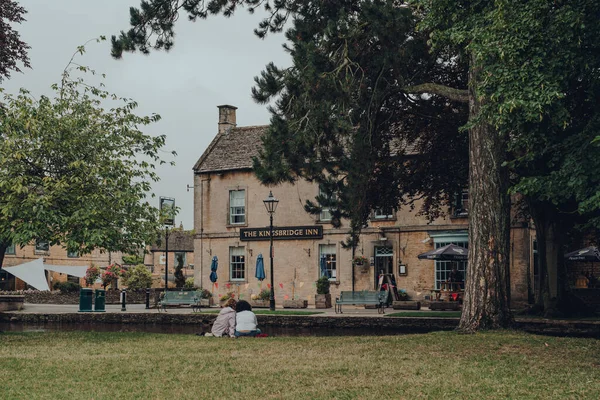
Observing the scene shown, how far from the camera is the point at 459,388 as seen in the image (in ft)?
32.2

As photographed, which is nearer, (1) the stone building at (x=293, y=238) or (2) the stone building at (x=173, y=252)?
(1) the stone building at (x=293, y=238)


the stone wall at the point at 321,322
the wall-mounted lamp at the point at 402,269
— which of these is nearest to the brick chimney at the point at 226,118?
the wall-mounted lamp at the point at 402,269

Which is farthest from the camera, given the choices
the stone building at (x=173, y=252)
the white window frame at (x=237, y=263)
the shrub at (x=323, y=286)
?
the stone building at (x=173, y=252)

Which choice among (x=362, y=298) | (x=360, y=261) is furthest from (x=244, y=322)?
(x=360, y=261)

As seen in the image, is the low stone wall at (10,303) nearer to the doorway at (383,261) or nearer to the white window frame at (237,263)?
the white window frame at (237,263)

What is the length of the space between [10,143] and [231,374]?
1001cm

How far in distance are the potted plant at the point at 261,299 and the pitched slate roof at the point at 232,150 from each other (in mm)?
6272

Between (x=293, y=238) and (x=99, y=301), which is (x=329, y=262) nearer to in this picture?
(x=293, y=238)

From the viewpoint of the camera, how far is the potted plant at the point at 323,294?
108 feet

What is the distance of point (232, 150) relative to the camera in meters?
40.1

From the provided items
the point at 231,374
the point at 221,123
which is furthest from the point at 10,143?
the point at 221,123

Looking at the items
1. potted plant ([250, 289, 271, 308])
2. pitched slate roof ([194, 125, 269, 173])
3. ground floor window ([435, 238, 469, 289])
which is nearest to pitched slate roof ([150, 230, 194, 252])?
pitched slate roof ([194, 125, 269, 173])

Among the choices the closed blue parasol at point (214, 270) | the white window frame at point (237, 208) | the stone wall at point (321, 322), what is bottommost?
the stone wall at point (321, 322)

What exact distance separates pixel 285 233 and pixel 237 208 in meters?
3.26
